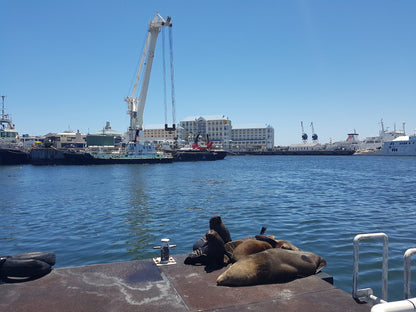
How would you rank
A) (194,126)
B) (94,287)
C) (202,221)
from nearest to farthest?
(94,287) < (202,221) < (194,126)

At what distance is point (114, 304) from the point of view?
4566mm

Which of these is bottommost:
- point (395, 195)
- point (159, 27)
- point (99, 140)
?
point (395, 195)

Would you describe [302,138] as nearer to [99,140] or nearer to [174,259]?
[99,140]

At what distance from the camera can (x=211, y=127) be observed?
508 ft

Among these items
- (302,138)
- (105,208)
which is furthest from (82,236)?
(302,138)

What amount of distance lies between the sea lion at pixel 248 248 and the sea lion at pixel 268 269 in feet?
2.01

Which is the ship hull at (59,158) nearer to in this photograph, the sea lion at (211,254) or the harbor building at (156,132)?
the sea lion at (211,254)

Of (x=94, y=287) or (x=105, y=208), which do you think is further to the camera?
(x=105, y=208)

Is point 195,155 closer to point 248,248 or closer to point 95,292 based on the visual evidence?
point 248,248

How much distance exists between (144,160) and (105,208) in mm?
53729

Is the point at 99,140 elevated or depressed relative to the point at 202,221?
elevated

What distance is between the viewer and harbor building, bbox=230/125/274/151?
151 m

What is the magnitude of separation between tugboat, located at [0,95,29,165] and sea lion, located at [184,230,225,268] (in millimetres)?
70474

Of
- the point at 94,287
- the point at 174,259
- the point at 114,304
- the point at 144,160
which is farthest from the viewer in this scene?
the point at 144,160
